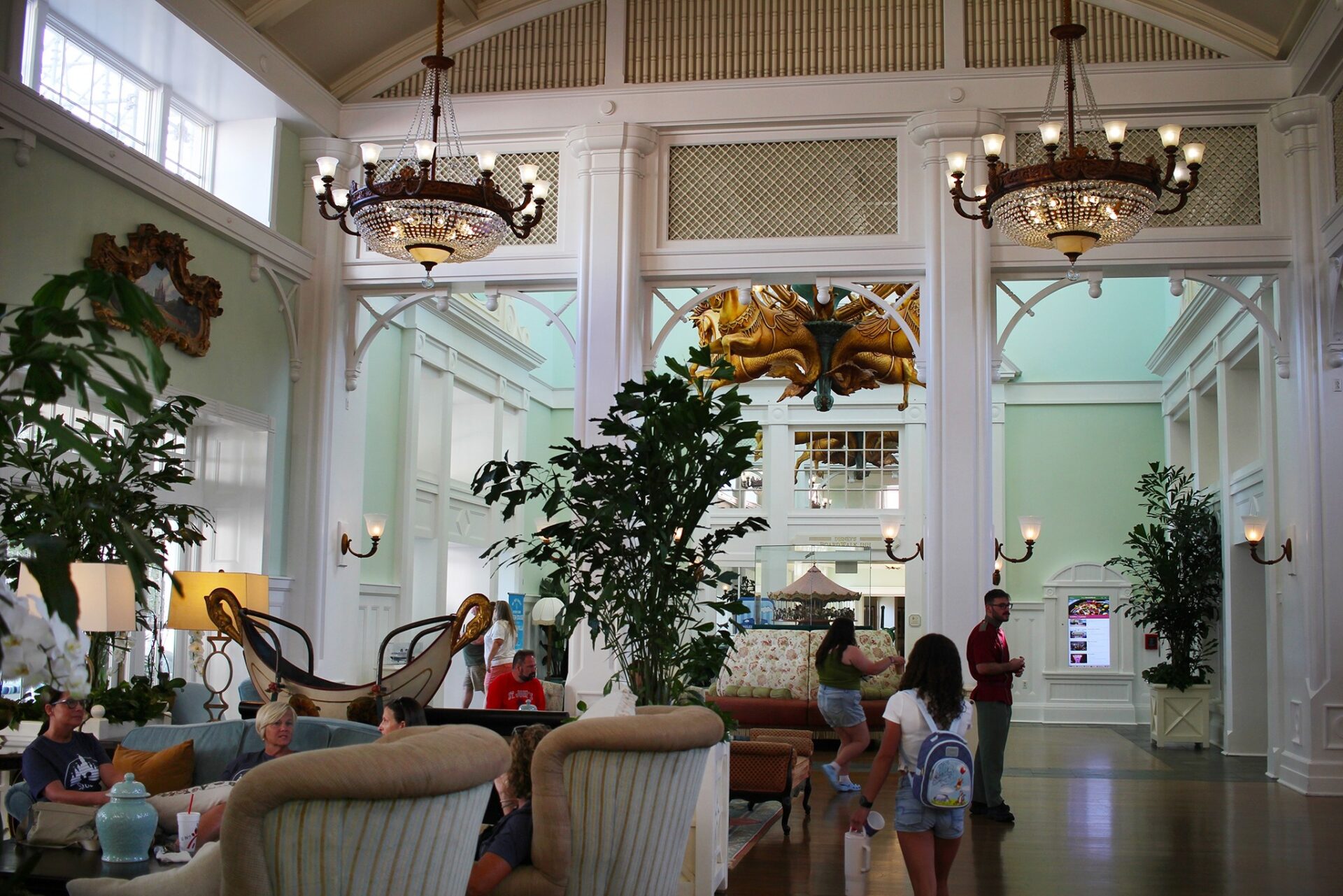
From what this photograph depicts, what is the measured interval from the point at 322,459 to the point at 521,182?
282cm

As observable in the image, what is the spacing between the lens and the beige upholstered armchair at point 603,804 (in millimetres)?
3693

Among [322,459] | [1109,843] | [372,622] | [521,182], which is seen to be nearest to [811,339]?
[521,182]

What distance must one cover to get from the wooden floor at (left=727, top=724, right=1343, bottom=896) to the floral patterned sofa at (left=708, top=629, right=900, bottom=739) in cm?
202

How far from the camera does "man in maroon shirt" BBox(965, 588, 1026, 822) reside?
789cm

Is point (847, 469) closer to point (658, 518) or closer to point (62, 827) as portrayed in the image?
point (658, 518)

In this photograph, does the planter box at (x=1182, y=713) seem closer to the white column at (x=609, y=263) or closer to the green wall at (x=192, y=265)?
the white column at (x=609, y=263)

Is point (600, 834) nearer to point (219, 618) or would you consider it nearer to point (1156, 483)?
point (219, 618)

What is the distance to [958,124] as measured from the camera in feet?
32.2

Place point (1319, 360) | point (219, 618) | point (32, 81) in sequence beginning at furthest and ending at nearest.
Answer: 1. point (1319, 360)
2. point (32, 81)
3. point (219, 618)

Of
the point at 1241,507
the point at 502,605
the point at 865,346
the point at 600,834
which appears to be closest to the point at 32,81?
the point at 502,605

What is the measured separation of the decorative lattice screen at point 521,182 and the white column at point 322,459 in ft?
2.46

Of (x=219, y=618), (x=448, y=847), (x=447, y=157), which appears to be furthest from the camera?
(x=447, y=157)

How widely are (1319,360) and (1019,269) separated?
2226 millimetres

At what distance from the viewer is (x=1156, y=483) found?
1467 cm
